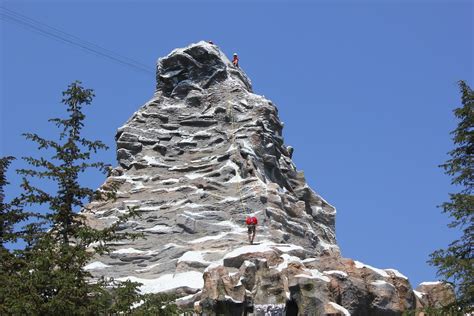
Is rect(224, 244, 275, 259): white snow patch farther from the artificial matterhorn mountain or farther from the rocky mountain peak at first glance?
the rocky mountain peak

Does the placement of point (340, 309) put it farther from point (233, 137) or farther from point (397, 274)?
point (233, 137)

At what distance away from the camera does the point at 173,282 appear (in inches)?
1887

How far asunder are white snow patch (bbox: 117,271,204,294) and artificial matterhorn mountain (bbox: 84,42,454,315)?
0.09m

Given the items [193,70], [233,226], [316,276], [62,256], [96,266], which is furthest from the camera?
[193,70]

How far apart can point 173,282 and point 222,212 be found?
10183 mm

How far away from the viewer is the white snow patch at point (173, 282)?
46.9m

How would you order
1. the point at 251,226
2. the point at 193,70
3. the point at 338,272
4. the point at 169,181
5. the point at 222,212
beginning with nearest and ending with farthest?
1. the point at 338,272
2. the point at 251,226
3. the point at 222,212
4. the point at 169,181
5. the point at 193,70

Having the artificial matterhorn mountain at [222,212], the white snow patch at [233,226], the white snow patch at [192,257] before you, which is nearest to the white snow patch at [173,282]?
the artificial matterhorn mountain at [222,212]

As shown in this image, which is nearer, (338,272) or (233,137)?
(338,272)

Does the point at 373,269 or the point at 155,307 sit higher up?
the point at 373,269

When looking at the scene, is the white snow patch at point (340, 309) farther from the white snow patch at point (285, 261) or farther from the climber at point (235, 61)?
the climber at point (235, 61)

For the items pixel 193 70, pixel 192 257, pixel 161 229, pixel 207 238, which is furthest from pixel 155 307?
pixel 193 70

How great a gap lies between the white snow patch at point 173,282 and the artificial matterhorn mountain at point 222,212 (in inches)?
3.4

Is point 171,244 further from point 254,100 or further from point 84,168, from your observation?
point 84,168
